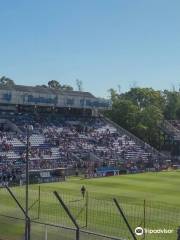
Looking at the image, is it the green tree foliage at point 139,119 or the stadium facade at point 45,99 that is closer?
the stadium facade at point 45,99

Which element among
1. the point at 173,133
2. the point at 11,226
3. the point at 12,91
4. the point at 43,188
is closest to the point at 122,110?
the point at 173,133

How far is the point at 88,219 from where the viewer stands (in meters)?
→ 31.2

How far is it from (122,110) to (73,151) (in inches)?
1287

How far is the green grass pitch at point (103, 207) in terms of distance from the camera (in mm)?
28031

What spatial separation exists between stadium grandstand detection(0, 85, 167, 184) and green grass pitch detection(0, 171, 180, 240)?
6.64m

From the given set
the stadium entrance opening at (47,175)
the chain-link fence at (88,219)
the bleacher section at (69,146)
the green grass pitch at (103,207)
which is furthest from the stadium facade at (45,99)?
the chain-link fence at (88,219)

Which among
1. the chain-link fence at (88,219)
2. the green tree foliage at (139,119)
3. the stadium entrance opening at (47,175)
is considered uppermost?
the green tree foliage at (139,119)

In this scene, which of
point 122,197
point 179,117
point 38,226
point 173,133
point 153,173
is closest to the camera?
point 38,226

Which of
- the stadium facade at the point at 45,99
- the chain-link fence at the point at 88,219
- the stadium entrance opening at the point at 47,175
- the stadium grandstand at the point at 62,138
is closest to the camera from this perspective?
the chain-link fence at the point at 88,219

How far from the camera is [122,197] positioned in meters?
41.8

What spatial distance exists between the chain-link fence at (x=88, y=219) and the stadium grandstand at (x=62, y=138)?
18505 millimetres

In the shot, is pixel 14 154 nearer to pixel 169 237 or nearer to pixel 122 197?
pixel 122 197

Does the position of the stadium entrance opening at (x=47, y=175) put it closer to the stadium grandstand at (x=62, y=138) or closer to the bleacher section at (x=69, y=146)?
the stadium grandstand at (x=62, y=138)

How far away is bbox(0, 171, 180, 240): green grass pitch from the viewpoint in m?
28.0
